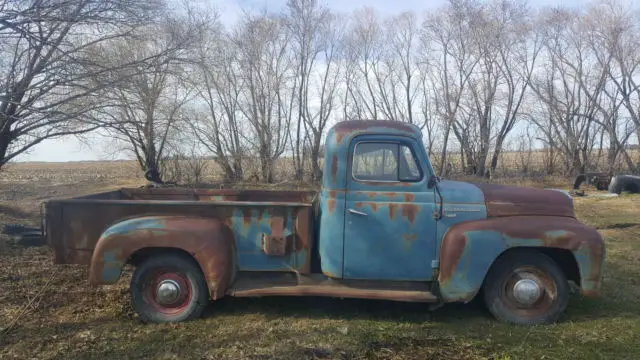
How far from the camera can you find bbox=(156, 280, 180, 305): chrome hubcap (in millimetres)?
4500

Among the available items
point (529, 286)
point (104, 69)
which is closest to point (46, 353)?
point (529, 286)

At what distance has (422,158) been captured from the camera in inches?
178

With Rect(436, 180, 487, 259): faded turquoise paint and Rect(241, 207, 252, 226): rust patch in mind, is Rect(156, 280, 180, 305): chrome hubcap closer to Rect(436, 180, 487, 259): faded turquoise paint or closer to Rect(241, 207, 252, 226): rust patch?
Rect(241, 207, 252, 226): rust patch

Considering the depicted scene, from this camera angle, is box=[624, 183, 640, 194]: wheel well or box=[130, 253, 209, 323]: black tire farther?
box=[624, 183, 640, 194]: wheel well

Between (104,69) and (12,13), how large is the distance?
1.87 meters

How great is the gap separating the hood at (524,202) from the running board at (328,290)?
3.37 feet

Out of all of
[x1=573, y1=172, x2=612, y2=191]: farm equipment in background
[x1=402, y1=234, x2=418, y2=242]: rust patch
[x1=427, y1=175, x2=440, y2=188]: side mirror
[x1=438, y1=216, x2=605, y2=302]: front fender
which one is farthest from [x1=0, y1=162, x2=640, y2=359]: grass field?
[x1=573, y1=172, x2=612, y2=191]: farm equipment in background

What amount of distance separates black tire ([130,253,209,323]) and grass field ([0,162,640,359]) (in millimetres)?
144

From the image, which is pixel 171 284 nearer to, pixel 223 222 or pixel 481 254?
pixel 223 222

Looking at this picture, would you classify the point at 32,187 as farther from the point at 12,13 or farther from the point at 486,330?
the point at 486,330

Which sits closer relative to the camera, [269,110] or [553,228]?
[553,228]

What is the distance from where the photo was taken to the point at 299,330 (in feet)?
13.9

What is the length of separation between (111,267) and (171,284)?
569 millimetres

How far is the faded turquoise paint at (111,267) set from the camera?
4.43 meters
